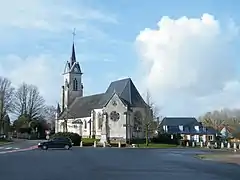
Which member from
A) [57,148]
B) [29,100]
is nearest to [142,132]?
[29,100]

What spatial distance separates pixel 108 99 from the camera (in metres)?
110

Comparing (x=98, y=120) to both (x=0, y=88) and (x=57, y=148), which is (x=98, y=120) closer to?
(x=0, y=88)

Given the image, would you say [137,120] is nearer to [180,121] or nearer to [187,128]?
[187,128]

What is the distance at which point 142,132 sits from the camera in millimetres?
104875

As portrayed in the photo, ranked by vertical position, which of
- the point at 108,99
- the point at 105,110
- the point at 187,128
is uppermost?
the point at 108,99

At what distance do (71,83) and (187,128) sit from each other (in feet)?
117

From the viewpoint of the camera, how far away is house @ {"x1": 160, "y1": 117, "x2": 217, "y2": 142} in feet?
416

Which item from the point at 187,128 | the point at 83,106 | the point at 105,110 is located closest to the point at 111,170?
the point at 105,110

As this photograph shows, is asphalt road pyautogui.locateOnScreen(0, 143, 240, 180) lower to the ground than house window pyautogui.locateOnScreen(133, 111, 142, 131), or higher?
lower

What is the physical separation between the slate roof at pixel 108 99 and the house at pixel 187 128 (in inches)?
767

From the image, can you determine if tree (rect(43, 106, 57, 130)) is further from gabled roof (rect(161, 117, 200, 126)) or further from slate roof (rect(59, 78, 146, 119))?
gabled roof (rect(161, 117, 200, 126))

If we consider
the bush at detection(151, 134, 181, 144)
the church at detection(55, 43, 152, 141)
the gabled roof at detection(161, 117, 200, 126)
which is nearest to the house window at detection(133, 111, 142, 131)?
the church at detection(55, 43, 152, 141)

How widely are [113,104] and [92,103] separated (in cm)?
1821

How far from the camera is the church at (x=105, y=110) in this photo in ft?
342
